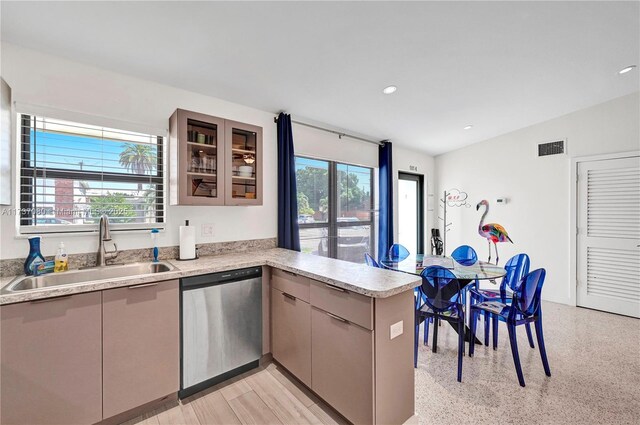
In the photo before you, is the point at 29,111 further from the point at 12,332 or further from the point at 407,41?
the point at 407,41

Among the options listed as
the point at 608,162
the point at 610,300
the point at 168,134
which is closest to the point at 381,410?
the point at 168,134

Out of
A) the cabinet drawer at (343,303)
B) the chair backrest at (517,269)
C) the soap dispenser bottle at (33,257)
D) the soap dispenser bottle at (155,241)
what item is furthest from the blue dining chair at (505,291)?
the soap dispenser bottle at (33,257)

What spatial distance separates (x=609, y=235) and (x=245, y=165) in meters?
4.79

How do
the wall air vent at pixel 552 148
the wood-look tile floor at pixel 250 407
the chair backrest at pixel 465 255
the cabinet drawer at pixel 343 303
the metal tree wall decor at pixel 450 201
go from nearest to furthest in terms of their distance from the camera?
the cabinet drawer at pixel 343 303 → the wood-look tile floor at pixel 250 407 → the chair backrest at pixel 465 255 → the wall air vent at pixel 552 148 → the metal tree wall decor at pixel 450 201

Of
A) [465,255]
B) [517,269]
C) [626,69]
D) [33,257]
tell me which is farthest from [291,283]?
[626,69]

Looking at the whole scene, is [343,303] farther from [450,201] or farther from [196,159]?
[450,201]

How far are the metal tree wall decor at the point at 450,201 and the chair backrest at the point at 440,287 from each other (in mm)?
2976

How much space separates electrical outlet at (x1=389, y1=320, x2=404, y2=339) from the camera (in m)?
1.60

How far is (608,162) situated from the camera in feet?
11.9

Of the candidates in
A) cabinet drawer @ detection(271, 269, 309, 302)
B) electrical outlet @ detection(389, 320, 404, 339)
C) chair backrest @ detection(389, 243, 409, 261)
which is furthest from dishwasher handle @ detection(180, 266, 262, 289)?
chair backrest @ detection(389, 243, 409, 261)

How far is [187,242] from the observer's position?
2346mm

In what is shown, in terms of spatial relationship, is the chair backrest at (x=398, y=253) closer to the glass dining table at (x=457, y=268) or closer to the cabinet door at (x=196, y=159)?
the glass dining table at (x=457, y=268)

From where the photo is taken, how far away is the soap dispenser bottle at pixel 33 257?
70.4 inches

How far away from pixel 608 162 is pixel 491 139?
60.5 inches
